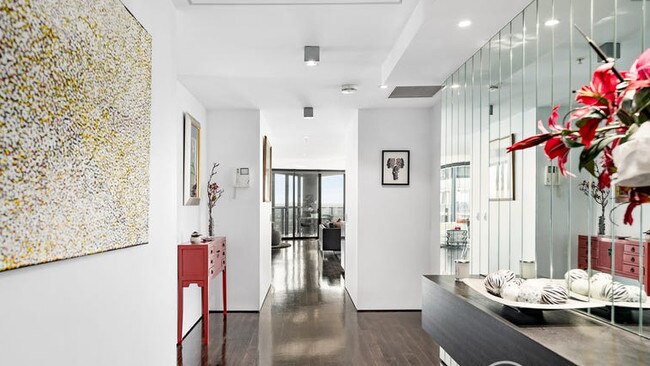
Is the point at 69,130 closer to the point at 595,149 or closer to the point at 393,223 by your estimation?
the point at 595,149

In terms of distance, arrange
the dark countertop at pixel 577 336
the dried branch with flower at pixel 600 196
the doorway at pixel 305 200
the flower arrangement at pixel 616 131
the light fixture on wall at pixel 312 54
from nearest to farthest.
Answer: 1. the flower arrangement at pixel 616 131
2. the dark countertop at pixel 577 336
3. the dried branch with flower at pixel 600 196
4. the light fixture on wall at pixel 312 54
5. the doorway at pixel 305 200

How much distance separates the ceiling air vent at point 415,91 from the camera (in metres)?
4.59

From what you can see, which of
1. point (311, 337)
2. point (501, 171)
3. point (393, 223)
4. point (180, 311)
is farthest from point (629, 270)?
point (393, 223)

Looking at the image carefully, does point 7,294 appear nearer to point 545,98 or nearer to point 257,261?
point 545,98

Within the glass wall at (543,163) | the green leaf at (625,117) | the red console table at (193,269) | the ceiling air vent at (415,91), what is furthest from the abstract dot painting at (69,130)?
the ceiling air vent at (415,91)

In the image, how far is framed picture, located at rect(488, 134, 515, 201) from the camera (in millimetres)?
2766

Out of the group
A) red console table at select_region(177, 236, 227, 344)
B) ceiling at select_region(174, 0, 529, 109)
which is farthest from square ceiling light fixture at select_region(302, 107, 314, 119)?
red console table at select_region(177, 236, 227, 344)

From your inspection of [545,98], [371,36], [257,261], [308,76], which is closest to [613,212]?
[545,98]

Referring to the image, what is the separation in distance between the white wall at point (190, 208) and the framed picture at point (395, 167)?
2144 mm

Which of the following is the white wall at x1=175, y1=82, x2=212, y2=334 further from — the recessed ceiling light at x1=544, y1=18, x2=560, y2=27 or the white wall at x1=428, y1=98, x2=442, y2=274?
the recessed ceiling light at x1=544, y1=18, x2=560, y2=27

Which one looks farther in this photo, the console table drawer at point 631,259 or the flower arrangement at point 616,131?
the console table drawer at point 631,259

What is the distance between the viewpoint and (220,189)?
569cm

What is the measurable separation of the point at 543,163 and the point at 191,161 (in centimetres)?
357

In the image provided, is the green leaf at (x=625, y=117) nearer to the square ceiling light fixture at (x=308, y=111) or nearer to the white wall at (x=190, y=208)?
the white wall at (x=190, y=208)
